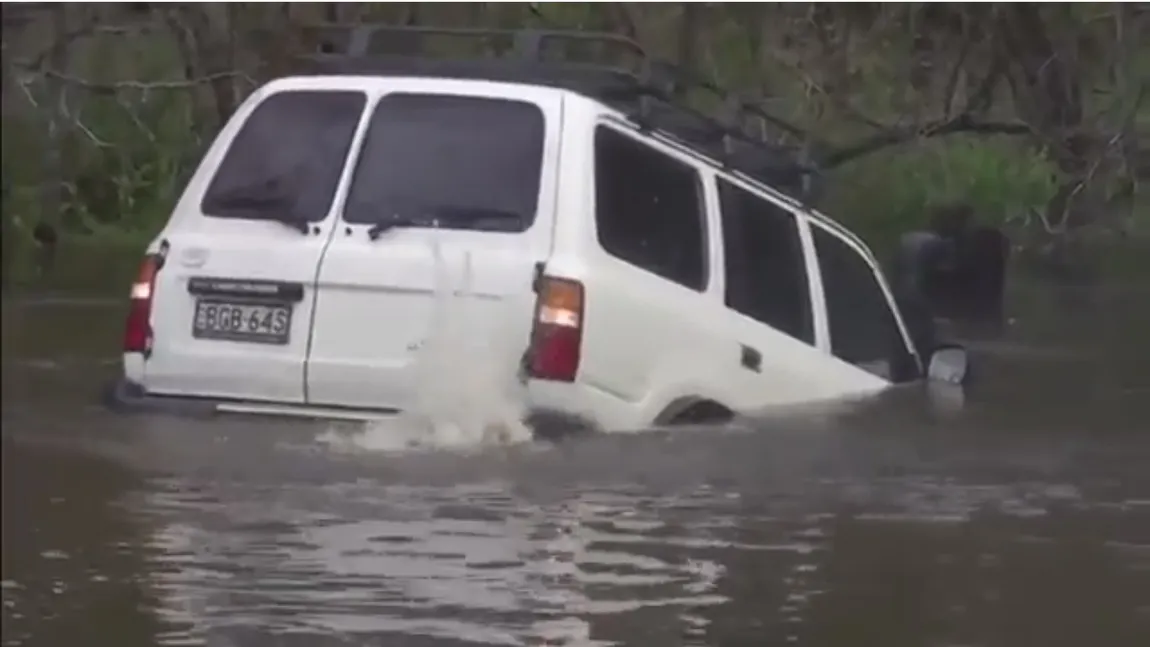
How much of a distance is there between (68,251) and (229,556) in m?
1.33

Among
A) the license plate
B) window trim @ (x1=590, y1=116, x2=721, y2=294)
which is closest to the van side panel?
window trim @ (x1=590, y1=116, x2=721, y2=294)

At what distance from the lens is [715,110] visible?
6.16 metres

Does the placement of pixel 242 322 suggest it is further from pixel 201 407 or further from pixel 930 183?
pixel 930 183

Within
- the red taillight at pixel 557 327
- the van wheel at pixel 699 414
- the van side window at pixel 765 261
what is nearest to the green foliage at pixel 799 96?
the van side window at pixel 765 261

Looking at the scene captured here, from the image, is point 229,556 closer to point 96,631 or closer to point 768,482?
point 96,631

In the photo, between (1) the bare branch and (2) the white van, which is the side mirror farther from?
(1) the bare branch

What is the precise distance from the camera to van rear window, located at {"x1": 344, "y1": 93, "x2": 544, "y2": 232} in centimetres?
570

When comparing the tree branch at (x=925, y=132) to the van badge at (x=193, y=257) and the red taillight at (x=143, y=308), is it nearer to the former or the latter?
the van badge at (x=193, y=257)

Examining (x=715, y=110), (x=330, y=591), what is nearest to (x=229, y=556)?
(x=330, y=591)

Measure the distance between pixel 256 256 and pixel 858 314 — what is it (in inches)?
58.4

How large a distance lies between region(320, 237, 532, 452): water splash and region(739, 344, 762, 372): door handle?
583 millimetres

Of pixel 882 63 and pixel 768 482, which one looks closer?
pixel 768 482

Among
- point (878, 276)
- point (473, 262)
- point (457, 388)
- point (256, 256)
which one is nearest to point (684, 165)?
point (878, 276)

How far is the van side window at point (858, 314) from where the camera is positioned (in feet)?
19.9
